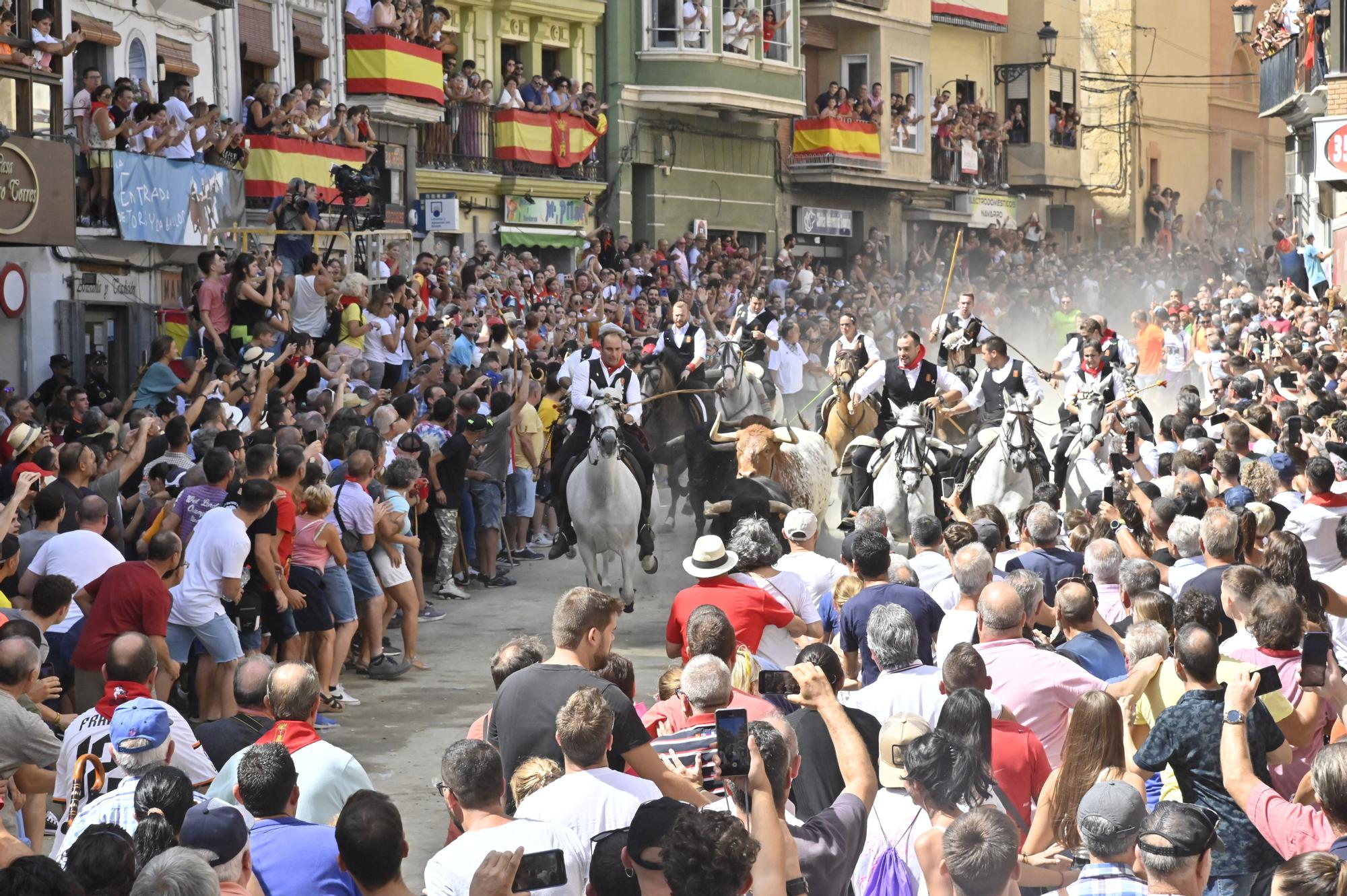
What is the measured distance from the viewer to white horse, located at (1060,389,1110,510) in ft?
48.1

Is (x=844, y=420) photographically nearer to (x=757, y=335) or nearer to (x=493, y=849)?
(x=757, y=335)

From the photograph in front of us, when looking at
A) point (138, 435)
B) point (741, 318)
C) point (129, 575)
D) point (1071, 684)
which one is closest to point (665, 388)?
point (741, 318)

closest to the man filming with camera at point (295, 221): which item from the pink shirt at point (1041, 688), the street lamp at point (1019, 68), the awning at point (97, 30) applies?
the awning at point (97, 30)

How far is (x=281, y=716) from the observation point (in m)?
6.28

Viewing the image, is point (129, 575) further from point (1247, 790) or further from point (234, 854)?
point (1247, 790)

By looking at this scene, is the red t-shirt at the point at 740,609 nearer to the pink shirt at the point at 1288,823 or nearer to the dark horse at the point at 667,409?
the pink shirt at the point at 1288,823

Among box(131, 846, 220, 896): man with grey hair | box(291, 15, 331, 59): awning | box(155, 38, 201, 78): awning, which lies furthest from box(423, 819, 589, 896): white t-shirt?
box(291, 15, 331, 59): awning

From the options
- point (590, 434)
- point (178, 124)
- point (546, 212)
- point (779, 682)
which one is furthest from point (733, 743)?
point (546, 212)

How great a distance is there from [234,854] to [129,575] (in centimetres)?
432

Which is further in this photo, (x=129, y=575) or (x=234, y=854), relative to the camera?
(x=129, y=575)

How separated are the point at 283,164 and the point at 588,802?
54.2ft

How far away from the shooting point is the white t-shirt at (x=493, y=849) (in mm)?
4941

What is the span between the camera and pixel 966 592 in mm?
7758

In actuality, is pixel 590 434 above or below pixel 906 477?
above
